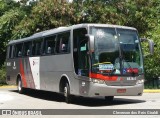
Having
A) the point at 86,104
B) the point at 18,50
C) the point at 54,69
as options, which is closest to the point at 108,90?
the point at 86,104

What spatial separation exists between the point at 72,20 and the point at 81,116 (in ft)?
63.7

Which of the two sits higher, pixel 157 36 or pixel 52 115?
pixel 157 36

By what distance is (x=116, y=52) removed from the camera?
50.0 ft

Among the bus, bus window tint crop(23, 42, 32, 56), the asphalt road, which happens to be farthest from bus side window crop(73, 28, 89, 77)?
bus window tint crop(23, 42, 32, 56)

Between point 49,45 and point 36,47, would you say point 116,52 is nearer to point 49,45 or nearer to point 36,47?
point 49,45

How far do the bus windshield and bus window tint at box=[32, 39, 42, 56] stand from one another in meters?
5.48

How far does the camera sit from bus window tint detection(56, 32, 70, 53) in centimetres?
1686

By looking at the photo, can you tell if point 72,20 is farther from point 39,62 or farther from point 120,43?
point 120,43

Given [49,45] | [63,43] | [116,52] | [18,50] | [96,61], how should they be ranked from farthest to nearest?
[18,50]
[49,45]
[63,43]
[116,52]
[96,61]

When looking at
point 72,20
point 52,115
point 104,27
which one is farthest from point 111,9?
point 52,115

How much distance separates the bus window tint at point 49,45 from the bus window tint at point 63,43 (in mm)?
607

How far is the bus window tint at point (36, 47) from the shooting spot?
20.2m

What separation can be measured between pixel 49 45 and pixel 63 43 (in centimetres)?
182

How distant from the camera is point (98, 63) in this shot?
48.8ft
